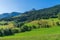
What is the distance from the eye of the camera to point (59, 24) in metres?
148

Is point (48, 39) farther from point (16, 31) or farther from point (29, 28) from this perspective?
point (29, 28)

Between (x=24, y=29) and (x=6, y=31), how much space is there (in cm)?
1610

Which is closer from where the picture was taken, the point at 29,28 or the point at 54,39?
the point at 54,39

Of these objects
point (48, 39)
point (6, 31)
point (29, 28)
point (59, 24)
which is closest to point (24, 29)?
point (29, 28)

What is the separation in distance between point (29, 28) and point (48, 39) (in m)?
95.5

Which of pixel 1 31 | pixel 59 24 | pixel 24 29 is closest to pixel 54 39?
pixel 1 31

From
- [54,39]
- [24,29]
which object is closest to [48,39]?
[54,39]

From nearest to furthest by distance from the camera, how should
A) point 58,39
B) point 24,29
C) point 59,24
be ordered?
point 58,39, point 24,29, point 59,24

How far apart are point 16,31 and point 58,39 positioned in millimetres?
87146

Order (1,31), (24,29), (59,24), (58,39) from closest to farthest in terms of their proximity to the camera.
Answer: (58,39) < (1,31) < (24,29) < (59,24)

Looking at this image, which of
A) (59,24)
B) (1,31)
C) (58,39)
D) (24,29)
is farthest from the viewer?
(59,24)

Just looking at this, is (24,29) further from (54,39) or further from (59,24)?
(54,39)

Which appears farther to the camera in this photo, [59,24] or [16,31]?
[59,24]

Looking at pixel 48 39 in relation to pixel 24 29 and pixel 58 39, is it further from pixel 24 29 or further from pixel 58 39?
pixel 24 29
